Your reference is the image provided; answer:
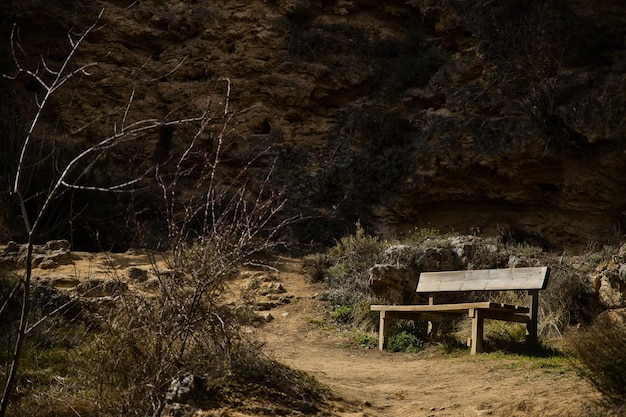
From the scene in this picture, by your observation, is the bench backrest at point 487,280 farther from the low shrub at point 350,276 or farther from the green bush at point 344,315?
the green bush at point 344,315

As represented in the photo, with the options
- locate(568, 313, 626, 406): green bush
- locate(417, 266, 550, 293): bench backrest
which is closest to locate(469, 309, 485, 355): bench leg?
locate(417, 266, 550, 293): bench backrest

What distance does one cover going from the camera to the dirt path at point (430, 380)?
18.6 ft

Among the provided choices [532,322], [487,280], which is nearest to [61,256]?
[487,280]

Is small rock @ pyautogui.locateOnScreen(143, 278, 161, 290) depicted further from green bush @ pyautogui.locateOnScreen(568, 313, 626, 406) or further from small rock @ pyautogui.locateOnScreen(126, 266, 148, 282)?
small rock @ pyautogui.locateOnScreen(126, 266, 148, 282)

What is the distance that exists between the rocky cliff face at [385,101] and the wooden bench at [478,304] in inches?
247

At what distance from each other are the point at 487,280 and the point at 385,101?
9.26 metres

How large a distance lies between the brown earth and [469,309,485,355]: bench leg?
0.47 ft

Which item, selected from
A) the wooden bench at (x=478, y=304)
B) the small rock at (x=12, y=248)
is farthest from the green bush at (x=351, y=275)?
the small rock at (x=12, y=248)

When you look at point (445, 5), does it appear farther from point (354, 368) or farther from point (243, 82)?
point (354, 368)

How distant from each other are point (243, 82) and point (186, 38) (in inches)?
80.8

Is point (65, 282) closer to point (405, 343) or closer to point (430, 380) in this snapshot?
point (405, 343)

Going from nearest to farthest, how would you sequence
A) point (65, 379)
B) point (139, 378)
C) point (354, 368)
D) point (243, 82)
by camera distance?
1. point (139, 378)
2. point (65, 379)
3. point (354, 368)
4. point (243, 82)

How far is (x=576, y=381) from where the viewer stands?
6191 mm

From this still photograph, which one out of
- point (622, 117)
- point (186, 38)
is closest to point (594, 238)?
point (622, 117)
